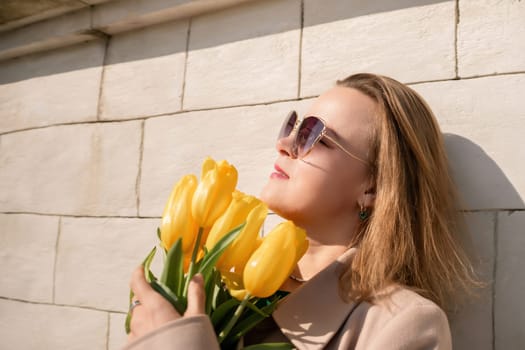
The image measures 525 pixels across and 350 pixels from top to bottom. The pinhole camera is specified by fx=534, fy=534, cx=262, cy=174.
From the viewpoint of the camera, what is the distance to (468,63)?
2.12m

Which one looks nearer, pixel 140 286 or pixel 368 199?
→ pixel 140 286

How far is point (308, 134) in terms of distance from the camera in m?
1.93

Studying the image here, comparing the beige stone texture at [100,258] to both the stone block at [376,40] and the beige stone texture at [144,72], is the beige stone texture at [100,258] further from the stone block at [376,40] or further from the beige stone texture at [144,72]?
the stone block at [376,40]

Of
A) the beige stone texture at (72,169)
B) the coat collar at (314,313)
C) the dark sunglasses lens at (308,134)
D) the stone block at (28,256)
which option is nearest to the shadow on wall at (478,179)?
the dark sunglasses lens at (308,134)

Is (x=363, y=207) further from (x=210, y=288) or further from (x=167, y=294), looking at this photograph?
(x=167, y=294)

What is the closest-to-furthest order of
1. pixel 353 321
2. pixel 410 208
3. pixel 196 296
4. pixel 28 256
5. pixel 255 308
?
1. pixel 196 296
2. pixel 255 308
3. pixel 353 321
4. pixel 410 208
5. pixel 28 256

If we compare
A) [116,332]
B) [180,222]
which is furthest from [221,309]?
[116,332]

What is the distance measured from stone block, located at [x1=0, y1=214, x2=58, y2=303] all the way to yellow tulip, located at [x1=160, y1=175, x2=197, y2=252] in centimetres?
201

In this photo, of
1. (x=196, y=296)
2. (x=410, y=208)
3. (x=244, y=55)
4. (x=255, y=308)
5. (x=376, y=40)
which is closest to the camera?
(x=196, y=296)

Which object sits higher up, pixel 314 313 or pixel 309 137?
pixel 309 137

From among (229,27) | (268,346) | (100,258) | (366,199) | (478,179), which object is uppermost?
(229,27)

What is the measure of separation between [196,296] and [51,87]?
8.32 ft

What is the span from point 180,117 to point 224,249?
1628 mm

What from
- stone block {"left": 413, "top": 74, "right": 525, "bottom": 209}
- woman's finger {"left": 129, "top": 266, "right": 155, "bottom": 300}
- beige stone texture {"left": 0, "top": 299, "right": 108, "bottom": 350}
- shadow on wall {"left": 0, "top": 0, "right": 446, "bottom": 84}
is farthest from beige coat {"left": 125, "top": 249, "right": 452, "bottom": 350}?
beige stone texture {"left": 0, "top": 299, "right": 108, "bottom": 350}
